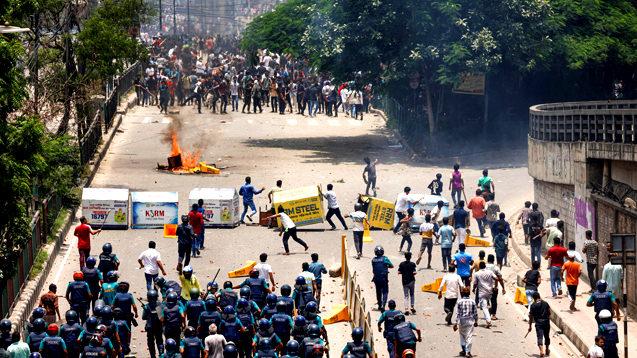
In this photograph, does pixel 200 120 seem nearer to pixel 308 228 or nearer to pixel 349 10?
pixel 349 10

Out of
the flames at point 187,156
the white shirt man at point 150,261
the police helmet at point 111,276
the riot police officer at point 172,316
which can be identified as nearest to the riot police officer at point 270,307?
the riot police officer at point 172,316

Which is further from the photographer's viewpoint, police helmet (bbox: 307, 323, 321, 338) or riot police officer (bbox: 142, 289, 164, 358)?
riot police officer (bbox: 142, 289, 164, 358)

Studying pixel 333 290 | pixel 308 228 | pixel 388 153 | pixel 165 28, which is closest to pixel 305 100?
pixel 388 153

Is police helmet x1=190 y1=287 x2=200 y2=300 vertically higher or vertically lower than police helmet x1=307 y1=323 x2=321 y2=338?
higher

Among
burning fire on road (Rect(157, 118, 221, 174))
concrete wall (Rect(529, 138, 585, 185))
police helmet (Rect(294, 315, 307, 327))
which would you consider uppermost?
concrete wall (Rect(529, 138, 585, 185))

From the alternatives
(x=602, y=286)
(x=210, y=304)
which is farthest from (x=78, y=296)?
(x=602, y=286)

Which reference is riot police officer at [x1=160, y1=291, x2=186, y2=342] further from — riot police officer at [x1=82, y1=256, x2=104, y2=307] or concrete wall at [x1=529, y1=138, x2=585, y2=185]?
concrete wall at [x1=529, y1=138, x2=585, y2=185]

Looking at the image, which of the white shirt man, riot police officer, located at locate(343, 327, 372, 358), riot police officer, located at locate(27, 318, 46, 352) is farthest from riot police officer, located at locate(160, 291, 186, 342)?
the white shirt man

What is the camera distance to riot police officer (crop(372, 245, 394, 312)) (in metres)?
27.2

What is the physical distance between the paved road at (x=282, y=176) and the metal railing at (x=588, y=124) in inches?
138

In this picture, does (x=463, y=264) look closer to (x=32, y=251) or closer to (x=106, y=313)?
(x=106, y=313)

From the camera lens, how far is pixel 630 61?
1946 inches

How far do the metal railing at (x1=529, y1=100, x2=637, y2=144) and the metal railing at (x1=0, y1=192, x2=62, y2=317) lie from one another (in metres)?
11.8

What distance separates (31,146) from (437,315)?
815 cm
